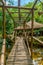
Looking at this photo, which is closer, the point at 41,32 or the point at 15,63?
the point at 15,63

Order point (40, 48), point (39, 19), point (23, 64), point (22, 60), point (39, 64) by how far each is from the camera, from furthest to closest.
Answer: point (39, 19), point (40, 48), point (39, 64), point (22, 60), point (23, 64)

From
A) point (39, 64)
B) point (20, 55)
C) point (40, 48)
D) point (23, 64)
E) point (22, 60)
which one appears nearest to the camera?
point (23, 64)

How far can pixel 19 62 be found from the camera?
3430 millimetres

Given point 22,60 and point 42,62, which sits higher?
point 22,60

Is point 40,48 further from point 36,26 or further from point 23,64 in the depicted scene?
point 23,64

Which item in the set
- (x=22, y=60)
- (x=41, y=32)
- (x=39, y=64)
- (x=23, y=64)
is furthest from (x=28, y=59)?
(x=41, y=32)

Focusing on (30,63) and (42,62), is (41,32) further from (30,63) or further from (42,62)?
(30,63)

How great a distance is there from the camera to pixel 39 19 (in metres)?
13.4

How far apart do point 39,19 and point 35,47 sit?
350 cm

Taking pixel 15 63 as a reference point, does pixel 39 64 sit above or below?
below

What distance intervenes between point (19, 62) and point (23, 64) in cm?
17

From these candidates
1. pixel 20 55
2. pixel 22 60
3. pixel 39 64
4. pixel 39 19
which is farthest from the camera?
pixel 39 19

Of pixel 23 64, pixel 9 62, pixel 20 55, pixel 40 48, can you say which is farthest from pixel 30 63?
pixel 40 48

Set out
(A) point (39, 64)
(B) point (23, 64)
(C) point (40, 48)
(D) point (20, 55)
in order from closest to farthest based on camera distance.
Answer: (B) point (23, 64)
(D) point (20, 55)
(A) point (39, 64)
(C) point (40, 48)
